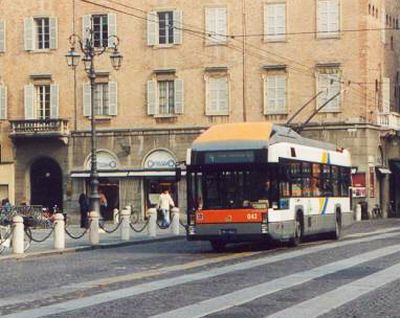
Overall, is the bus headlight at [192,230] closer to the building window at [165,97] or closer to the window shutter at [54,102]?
the building window at [165,97]

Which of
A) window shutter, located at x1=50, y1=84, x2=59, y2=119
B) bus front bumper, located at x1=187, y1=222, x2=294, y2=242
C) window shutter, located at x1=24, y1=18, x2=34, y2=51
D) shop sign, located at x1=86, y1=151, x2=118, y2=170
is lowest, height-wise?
bus front bumper, located at x1=187, y1=222, x2=294, y2=242

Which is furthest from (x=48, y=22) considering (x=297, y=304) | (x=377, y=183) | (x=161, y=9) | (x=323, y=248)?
(x=297, y=304)

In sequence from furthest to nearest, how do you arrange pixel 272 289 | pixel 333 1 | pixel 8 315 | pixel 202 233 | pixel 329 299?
pixel 333 1 < pixel 202 233 < pixel 272 289 < pixel 329 299 < pixel 8 315

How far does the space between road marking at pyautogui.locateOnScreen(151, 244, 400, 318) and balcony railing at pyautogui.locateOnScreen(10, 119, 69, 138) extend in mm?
36429

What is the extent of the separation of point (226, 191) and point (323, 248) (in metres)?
3.07

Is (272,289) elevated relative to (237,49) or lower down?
lower down

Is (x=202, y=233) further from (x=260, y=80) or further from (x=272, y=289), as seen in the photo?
(x=260, y=80)

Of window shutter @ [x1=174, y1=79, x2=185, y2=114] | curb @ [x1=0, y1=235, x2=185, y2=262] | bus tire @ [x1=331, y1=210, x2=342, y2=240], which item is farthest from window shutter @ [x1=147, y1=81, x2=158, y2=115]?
bus tire @ [x1=331, y1=210, x2=342, y2=240]

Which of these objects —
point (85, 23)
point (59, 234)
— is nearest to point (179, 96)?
point (85, 23)

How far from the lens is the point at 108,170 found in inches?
2350

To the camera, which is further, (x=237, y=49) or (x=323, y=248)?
(x=237, y=49)

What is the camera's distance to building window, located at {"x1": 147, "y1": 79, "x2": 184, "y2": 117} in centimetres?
5878

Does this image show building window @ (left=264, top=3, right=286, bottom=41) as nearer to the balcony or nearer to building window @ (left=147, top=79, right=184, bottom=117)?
building window @ (left=147, top=79, right=184, bottom=117)

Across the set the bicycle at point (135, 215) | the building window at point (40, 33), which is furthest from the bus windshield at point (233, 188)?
the building window at point (40, 33)
